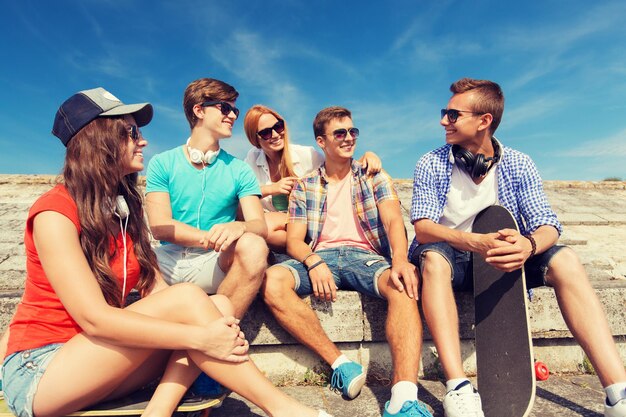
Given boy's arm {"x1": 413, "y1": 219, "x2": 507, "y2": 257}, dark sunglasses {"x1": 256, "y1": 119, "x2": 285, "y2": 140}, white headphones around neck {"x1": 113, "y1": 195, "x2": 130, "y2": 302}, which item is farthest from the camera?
dark sunglasses {"x1": 256, "y1": 119, "x2": 285, "y2": 140}

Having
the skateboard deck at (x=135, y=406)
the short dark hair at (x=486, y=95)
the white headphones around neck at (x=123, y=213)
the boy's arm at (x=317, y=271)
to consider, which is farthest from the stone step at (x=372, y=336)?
the short dark hair at (x=486, y=95)

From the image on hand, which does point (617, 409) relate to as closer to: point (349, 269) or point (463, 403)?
point (463, 403)

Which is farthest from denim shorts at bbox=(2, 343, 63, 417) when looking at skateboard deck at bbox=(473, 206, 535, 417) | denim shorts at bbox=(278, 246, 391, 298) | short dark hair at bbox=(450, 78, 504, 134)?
short dark hair at bbox=(450, 78, 504, 134)

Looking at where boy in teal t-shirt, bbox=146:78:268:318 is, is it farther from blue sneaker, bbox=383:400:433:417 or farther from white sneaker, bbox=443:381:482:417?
white sneaker, bbox=443:381:482:417

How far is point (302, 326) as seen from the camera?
306cm

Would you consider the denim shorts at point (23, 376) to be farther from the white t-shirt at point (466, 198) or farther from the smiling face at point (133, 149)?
the white t-shirt at point (466, 198)

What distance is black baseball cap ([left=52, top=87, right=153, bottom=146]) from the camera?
2238 millimetres

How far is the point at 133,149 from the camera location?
7.95 feet

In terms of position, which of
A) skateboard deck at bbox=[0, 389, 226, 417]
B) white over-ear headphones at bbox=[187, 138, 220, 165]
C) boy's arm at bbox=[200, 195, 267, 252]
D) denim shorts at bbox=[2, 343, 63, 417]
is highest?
white over-ear headphones at bbox=[187, 138, 220, 165]

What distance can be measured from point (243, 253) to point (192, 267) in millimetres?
553

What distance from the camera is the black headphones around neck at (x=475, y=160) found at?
328 cm

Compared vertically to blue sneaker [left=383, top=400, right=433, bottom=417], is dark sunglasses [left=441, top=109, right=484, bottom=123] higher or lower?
higher

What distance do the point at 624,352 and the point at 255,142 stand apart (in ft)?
12.0

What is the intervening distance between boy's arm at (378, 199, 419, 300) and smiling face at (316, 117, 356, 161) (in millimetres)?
597
